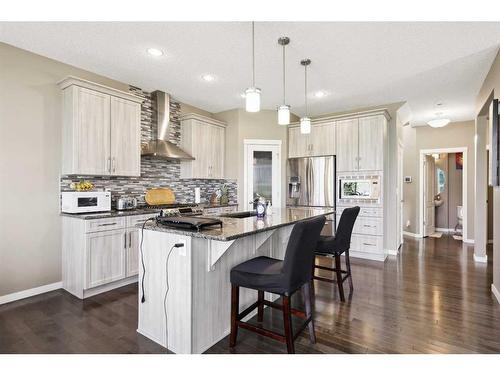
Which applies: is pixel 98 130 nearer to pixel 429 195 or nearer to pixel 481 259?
pixel 481 259

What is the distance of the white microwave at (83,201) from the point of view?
120 inches

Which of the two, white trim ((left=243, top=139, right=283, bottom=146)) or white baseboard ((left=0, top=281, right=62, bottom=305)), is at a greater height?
white trim ((left=243, top=139, right=283, bottom=146))

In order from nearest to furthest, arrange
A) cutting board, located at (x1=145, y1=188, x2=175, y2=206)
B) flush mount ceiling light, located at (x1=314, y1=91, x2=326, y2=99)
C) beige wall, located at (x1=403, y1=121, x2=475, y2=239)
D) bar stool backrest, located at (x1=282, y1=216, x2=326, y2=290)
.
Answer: bar stool backrest, located at (x1=282, y1=216, x2=326, y2=290), cutting board, located at (x1=145, y1=188, x2=175, y2=206), flush mount ceiling light, located at (x1=314, y1=91, x2=326, y2=99), beige wall, located at (x1=403, y1=121, x2=475, y2=239)

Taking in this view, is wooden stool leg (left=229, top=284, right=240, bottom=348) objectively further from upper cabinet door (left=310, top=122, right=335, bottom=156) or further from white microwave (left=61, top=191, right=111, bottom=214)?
upper cabinet door (left=310, top=122, right=335, bottom=156)

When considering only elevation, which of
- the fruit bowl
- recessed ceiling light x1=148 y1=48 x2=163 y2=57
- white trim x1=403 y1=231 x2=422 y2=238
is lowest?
white trim x1=403 y1=231 x2=422 y2=238

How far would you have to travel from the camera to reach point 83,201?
10.2ft

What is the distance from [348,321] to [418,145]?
5747 mm

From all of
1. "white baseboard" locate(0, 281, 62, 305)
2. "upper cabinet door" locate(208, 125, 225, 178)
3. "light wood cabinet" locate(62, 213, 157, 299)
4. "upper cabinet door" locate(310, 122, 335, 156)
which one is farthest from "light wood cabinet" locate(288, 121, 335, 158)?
"white baseboard" locate(0, 281, 62, 305)

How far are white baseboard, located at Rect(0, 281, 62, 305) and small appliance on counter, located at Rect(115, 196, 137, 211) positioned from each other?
3.57 ft

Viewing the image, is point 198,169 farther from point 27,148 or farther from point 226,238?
point 226,238

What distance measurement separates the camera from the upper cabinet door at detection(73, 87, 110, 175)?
3.09 meters

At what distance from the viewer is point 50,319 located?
2463mm

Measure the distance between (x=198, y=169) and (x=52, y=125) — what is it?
2165 mm
